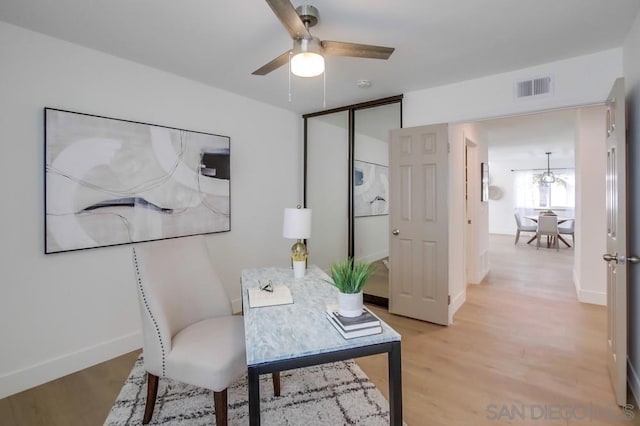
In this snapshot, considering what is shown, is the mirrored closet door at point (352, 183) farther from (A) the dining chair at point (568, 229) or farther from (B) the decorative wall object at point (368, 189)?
(A) the dining chair at point (568, 229)

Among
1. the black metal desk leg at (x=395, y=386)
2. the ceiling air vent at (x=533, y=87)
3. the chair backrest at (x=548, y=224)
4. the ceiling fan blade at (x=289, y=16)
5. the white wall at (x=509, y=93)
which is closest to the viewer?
the black metal desk leg at (x=395, y=386)

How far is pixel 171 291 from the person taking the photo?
1.90 meters

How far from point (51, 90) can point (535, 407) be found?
389 centimetres

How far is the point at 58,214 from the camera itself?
226 cm

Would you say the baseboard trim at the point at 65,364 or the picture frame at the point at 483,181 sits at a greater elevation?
the picture frame at the point at 483,181

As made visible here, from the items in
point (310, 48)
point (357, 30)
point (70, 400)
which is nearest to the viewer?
point (310, 48)

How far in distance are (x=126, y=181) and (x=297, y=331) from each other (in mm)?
2081

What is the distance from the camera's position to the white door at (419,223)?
10.4 ft

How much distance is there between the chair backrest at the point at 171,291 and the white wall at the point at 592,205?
4273 mm

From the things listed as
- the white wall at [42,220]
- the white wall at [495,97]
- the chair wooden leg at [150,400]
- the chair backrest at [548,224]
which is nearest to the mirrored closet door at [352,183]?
the white wall at [495,97]

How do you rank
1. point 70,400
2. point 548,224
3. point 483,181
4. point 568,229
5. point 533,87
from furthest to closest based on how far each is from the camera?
point 568,229, point 548,224, point 483,181, point 533,87, point 70,400

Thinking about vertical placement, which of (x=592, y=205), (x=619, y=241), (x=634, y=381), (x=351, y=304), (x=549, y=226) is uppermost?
A: (x=592, y=205)

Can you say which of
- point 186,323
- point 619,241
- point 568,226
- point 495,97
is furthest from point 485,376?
point 568,226

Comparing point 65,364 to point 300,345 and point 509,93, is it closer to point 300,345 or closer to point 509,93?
point 300,345
